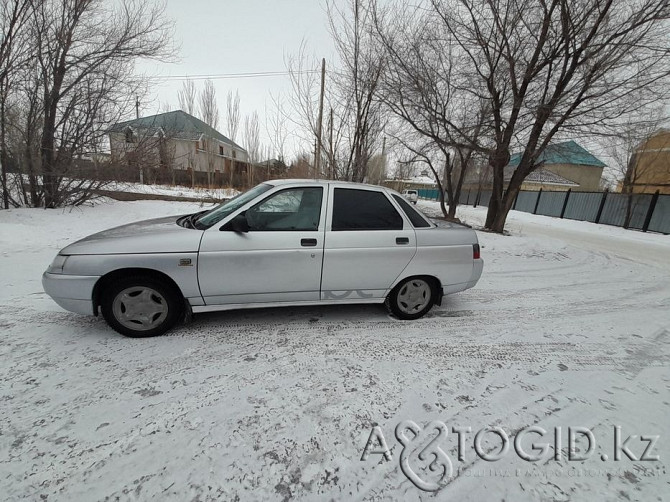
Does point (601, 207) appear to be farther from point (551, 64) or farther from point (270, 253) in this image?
point (270, 253)

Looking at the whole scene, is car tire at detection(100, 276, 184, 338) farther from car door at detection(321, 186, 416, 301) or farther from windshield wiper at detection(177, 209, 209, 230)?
car door at detection(321, 186, 416, 301)

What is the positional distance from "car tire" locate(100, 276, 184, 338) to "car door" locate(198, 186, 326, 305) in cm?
36

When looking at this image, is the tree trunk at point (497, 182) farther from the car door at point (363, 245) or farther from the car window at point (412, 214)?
the car door at point (363, 245)

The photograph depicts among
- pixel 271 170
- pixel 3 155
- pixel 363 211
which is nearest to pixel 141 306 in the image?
pixel 363 211

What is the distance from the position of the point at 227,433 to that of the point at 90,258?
83.3 inches

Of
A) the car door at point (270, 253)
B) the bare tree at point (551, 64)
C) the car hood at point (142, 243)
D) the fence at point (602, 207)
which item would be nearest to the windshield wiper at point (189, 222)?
the car hood at point (142, 243)

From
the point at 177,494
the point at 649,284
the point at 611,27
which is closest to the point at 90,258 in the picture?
the point at 177,494

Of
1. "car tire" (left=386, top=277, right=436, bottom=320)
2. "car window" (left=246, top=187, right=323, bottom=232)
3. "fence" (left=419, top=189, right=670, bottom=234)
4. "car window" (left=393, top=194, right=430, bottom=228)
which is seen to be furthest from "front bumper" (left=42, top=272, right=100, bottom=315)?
"fence" (left=419, top=189, right=670, bottom=234)

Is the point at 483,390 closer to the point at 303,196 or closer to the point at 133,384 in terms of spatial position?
the point at 303,196

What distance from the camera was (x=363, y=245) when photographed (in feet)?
10.7

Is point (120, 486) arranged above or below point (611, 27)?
below

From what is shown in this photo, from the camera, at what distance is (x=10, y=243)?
581cm

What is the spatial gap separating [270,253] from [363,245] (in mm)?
1031

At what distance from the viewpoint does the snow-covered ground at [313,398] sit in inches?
64.9
